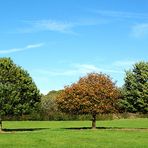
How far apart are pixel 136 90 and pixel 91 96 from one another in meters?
59.5

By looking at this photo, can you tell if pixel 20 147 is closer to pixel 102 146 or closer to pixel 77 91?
pixel 102 146

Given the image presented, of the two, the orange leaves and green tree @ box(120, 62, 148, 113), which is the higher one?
green tree @ box(120, 62, 148, 113)

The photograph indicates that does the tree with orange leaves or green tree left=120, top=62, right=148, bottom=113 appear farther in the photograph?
green tree left=120, top=62, right=148, bottom=113

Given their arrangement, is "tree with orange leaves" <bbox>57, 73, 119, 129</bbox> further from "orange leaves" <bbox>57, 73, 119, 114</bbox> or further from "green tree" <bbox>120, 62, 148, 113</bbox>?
"green tree" <bbox>120, 62, 148, 113</bbox>

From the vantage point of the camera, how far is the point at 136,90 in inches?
4636

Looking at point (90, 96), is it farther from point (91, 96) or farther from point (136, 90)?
point (136, 90)

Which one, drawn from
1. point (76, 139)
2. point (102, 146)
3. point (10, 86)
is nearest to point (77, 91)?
point (10, 86)

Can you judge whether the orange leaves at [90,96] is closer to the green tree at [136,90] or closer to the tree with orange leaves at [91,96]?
the tree with orange leaves at [91,96]

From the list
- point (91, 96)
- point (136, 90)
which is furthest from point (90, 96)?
point (136, 90)

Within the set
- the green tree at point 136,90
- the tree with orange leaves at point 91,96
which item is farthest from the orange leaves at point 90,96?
the green tree at point 136,90

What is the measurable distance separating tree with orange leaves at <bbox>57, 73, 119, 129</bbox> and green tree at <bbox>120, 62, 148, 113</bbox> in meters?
52.3

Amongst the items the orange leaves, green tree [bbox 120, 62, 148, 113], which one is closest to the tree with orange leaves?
the orange leaves

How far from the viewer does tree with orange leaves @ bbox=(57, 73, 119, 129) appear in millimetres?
59594

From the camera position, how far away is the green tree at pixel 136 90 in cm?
11588
